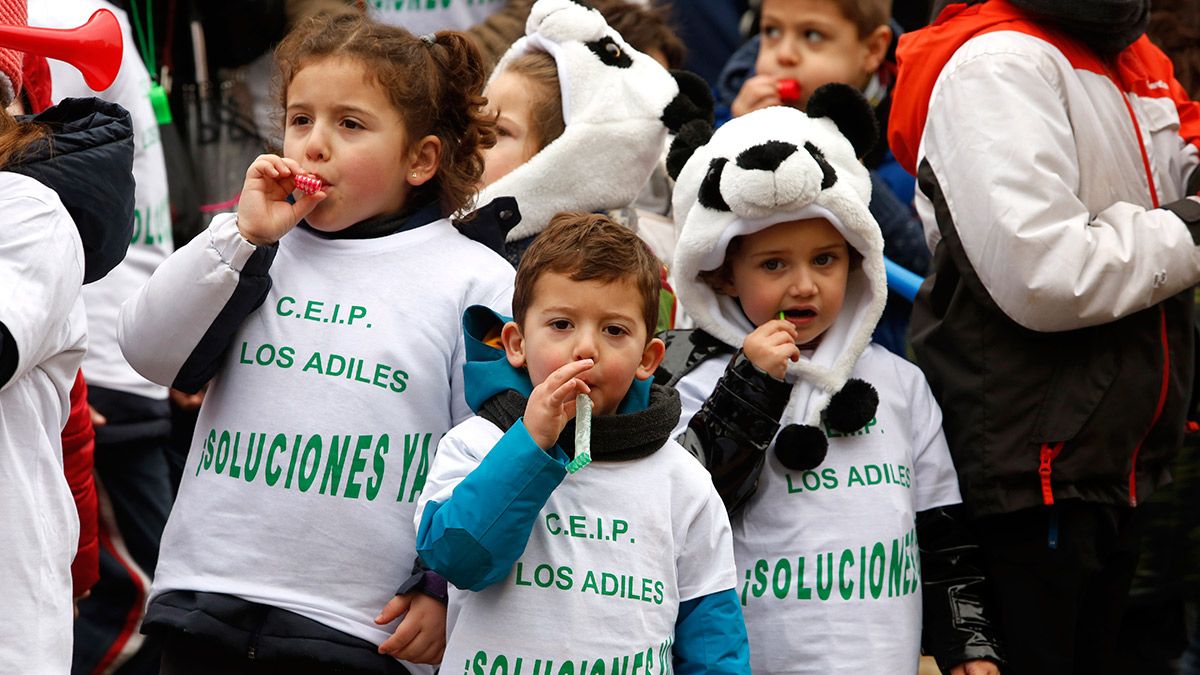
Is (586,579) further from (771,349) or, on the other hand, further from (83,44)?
(83,44)

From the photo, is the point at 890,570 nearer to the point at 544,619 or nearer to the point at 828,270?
the point at 828,270

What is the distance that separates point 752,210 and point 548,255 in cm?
65

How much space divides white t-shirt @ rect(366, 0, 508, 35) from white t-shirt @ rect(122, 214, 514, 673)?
2.56m

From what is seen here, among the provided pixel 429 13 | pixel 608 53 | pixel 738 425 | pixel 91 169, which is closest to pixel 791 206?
pixel 738 425

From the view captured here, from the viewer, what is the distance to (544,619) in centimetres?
276

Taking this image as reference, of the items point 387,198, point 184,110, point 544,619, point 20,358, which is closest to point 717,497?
point 544,619

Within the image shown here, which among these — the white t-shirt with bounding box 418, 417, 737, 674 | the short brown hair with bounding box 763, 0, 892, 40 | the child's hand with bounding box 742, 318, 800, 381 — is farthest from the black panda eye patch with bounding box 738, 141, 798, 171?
the short brown hair with bounding box 763, 0, 892, 40

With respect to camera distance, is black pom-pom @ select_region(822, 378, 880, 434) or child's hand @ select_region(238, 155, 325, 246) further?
black pom-pom @ select_region(822, 378, 880, 434)

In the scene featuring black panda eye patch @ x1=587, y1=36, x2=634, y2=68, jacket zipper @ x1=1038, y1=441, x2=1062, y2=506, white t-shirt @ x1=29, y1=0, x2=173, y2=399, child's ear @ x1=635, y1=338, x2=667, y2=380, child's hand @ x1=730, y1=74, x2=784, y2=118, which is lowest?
white t-shirt @ x1=29, y1=0, x2=173, y2=399

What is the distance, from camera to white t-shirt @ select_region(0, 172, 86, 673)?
106 inches

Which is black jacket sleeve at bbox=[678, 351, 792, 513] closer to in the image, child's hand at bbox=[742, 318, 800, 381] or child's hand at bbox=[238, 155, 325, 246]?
child's hand at bbox=[742, 318, 800, 381]

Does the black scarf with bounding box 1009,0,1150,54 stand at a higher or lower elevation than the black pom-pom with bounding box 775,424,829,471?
higher

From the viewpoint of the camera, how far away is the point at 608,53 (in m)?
4.04

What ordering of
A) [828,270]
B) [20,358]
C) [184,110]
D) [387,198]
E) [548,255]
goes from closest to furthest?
[20,358]
[548,255]
[387,198]
[828,270]
[184,110]
